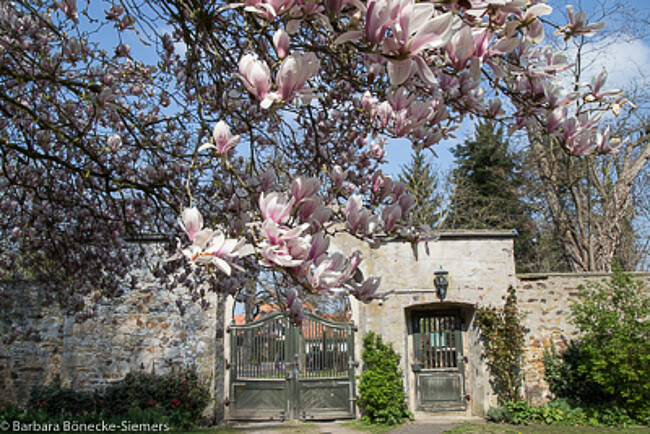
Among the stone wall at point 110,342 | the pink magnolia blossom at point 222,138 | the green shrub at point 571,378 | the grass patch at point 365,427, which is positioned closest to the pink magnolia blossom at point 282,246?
the pink magnolia blossom at point 222,138

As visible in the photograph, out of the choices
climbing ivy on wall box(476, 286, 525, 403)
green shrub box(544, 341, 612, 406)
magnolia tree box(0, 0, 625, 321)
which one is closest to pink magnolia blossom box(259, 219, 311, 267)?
magnolia tree box(0, 0, 625, 321)

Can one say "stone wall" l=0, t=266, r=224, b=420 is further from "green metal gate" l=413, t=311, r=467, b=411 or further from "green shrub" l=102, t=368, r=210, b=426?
"green metal gate" l=413, t=311, r=467, b=411

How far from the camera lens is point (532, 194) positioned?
46.7ft

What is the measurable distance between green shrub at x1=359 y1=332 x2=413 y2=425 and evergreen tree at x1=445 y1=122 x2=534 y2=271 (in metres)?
8.08

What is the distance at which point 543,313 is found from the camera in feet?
27.3

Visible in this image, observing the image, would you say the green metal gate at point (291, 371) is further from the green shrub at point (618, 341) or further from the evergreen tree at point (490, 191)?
the evergreen tree at point (490, 191)

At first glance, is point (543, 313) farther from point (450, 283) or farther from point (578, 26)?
point (578, 26)

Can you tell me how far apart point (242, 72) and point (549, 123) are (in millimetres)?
949

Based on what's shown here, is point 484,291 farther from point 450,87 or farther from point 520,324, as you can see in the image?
point 450,87

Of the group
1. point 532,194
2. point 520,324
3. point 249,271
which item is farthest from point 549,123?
point 532,194

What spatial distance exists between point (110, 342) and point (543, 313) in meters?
7.34

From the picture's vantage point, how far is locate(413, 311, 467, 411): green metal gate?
850 cm

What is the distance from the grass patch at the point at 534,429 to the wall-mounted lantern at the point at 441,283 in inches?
82.1

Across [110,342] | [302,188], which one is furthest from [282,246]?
[110,342]
